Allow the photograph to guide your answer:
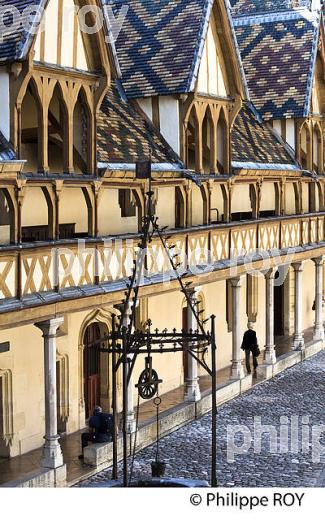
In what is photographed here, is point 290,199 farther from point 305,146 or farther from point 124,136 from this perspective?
point 124,136

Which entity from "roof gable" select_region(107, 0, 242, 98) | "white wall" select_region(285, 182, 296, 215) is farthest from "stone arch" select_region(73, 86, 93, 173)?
"white wall" select_region(285, 182, 296, 215)

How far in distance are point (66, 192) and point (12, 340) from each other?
131 inches

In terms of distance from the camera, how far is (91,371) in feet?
70.7

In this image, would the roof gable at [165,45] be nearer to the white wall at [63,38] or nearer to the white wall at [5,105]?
the white wall at [63,38]

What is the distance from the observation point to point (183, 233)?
67.3 ft

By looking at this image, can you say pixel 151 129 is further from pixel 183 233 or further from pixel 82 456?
pixel 82 456

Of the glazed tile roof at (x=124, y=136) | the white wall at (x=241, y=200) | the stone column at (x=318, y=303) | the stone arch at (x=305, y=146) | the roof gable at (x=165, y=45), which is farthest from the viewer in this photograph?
the stone column at (x=318, y=303)

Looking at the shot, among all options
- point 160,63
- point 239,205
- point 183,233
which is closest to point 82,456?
point 183,233

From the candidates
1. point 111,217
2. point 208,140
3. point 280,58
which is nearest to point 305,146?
point 280,58

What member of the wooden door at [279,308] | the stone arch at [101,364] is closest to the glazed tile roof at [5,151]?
the stone arch at [101,364]

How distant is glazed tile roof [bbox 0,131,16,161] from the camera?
606 inches

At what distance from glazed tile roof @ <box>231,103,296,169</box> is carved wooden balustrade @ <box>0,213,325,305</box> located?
1.71 meters

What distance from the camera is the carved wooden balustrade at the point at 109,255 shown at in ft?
50.5

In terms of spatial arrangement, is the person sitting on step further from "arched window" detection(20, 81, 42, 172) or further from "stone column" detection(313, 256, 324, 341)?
"stone column" detection(313, 256, 324, 341)
